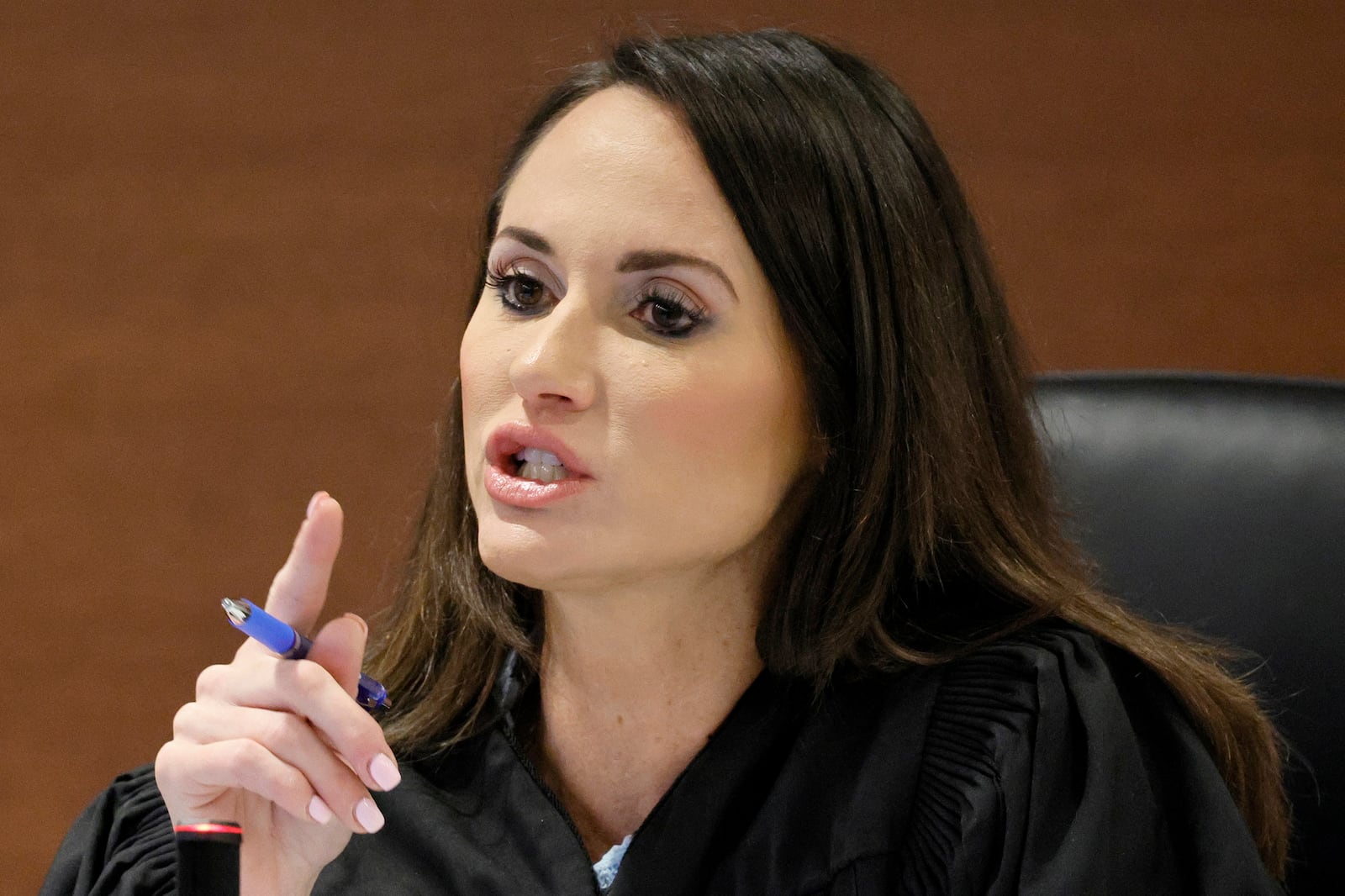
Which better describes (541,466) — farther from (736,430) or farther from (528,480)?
(736,430)

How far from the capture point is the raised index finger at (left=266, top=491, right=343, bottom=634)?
897mm

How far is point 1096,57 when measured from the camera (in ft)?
5.61

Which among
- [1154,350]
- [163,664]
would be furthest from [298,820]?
[1154,350]

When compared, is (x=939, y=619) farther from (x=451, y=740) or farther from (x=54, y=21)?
(x=54, y=21)

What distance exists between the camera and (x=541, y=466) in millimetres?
1005

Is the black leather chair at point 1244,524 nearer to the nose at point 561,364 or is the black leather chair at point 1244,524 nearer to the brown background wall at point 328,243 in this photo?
the brown background wall at point 328,243

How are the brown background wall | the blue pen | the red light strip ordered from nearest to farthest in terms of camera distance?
1. the blue pen
2. the red light strip
3. the brown background wall

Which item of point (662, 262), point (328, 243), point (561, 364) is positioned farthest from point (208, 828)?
point (328, 243)

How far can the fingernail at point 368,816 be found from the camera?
2.93 ft

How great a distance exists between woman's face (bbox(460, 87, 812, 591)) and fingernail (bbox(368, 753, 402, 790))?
167 mm

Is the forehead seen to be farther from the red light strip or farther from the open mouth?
the red light strip

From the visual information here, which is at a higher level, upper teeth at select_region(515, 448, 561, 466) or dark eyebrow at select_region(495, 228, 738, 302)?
dark eyebrow at select_region(495, 228, 738, 302)

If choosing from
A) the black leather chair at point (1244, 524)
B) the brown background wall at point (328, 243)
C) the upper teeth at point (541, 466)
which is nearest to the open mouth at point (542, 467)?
the upper teeth at point (541, 466)

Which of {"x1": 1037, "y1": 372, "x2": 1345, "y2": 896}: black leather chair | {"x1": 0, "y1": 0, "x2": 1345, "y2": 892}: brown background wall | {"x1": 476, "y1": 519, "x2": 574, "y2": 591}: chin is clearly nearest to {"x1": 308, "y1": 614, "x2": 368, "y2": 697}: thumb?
{"x1": 476, "y1": 519, "x2": 574, "y2": 591}: chin
